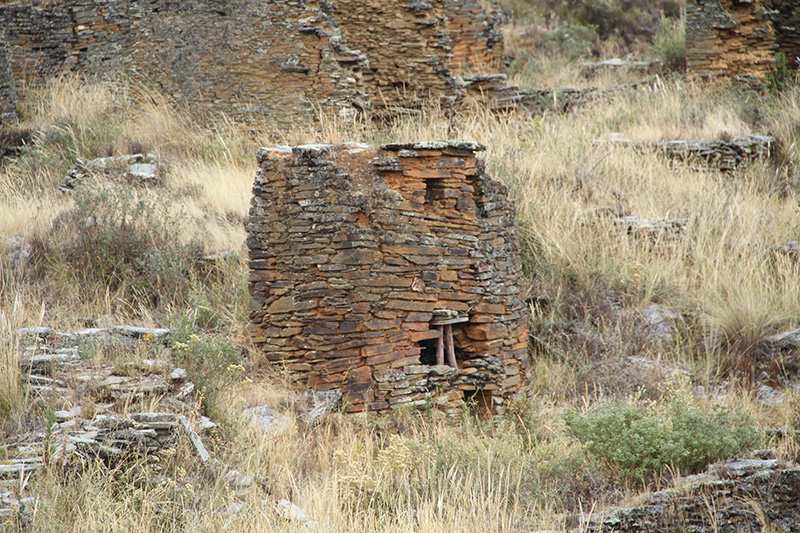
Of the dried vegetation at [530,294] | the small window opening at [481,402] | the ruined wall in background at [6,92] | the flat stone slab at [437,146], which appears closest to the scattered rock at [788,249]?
the dried vegetation at [530,294]

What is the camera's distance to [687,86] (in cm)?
1322

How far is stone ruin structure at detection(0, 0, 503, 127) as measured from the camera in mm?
10430

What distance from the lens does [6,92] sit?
37.0 ft

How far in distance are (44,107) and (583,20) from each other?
1502cm

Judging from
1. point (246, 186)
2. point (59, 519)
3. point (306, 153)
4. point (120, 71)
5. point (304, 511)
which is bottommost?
point (304, 511)

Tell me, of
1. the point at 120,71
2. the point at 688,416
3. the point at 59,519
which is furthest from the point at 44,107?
the point at 688,416

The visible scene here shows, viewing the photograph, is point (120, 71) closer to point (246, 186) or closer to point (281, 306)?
point (246, 186)

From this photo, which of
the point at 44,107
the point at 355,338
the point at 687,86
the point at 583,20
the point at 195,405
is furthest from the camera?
the point at 583,20

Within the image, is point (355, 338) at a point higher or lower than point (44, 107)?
lower

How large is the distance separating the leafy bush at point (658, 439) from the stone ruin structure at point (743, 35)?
10.2 metres

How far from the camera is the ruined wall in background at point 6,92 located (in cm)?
1122

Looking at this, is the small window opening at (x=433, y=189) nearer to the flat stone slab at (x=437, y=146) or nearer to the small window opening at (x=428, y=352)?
the flat stone slab at (x=437, y=146)

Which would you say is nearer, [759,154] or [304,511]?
[304,511]

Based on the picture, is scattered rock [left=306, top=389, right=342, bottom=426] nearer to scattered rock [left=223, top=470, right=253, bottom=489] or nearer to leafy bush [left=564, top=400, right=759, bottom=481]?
scattered rock [left=223, top=470, right=253, bottom=489]
